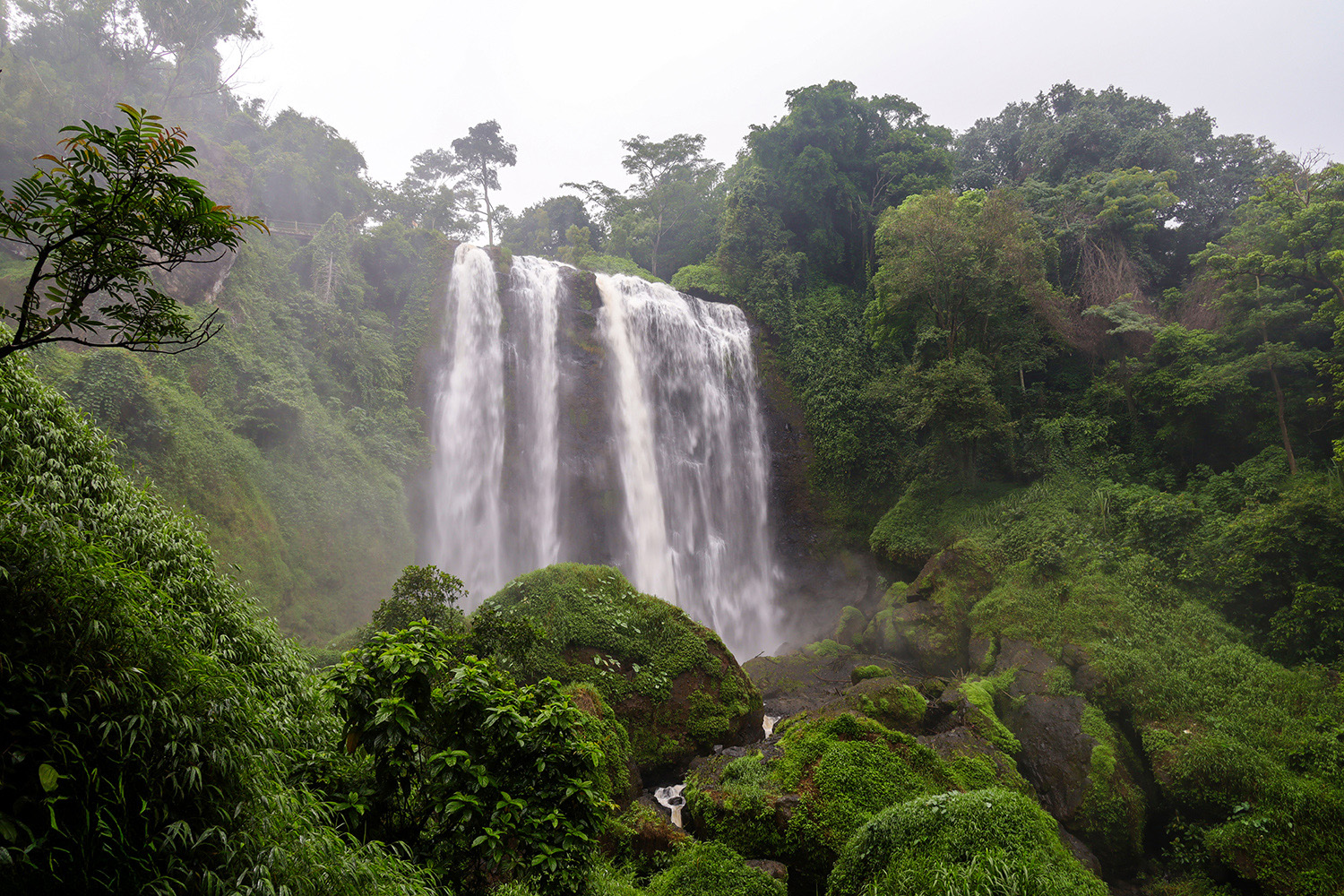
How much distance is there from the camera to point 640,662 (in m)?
9.59

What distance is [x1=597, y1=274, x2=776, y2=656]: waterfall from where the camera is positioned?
19547mm

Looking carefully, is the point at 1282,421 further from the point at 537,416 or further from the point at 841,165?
the point at 537,416

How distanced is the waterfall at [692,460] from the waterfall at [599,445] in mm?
47

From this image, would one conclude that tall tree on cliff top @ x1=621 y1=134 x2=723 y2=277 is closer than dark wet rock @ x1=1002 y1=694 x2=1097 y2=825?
No

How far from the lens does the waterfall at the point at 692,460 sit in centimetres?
1955

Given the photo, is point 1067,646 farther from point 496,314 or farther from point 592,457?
point 496,314

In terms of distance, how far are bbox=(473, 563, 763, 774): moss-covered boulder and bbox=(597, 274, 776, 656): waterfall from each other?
874cm

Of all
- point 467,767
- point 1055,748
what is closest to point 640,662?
point 467,767

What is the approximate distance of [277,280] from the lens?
1820 cm

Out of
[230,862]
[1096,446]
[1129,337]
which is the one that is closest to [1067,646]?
[1096,446]

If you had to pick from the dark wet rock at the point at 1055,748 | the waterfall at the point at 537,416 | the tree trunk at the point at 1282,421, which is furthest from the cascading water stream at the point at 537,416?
the tree trunk at the point at 1282,421

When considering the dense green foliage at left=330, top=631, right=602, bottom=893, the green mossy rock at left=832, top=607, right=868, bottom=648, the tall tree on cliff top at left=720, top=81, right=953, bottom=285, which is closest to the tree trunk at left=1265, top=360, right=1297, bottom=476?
the green mossy rock at left=832, top=607, right=868, bottom=648

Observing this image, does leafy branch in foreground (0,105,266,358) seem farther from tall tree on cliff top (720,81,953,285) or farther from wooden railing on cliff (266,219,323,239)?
tall tree on cliff top (720,81,953,285)

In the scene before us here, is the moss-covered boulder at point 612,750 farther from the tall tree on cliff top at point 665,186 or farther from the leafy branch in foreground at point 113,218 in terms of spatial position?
the tall tree on cliff top at point 665,186
